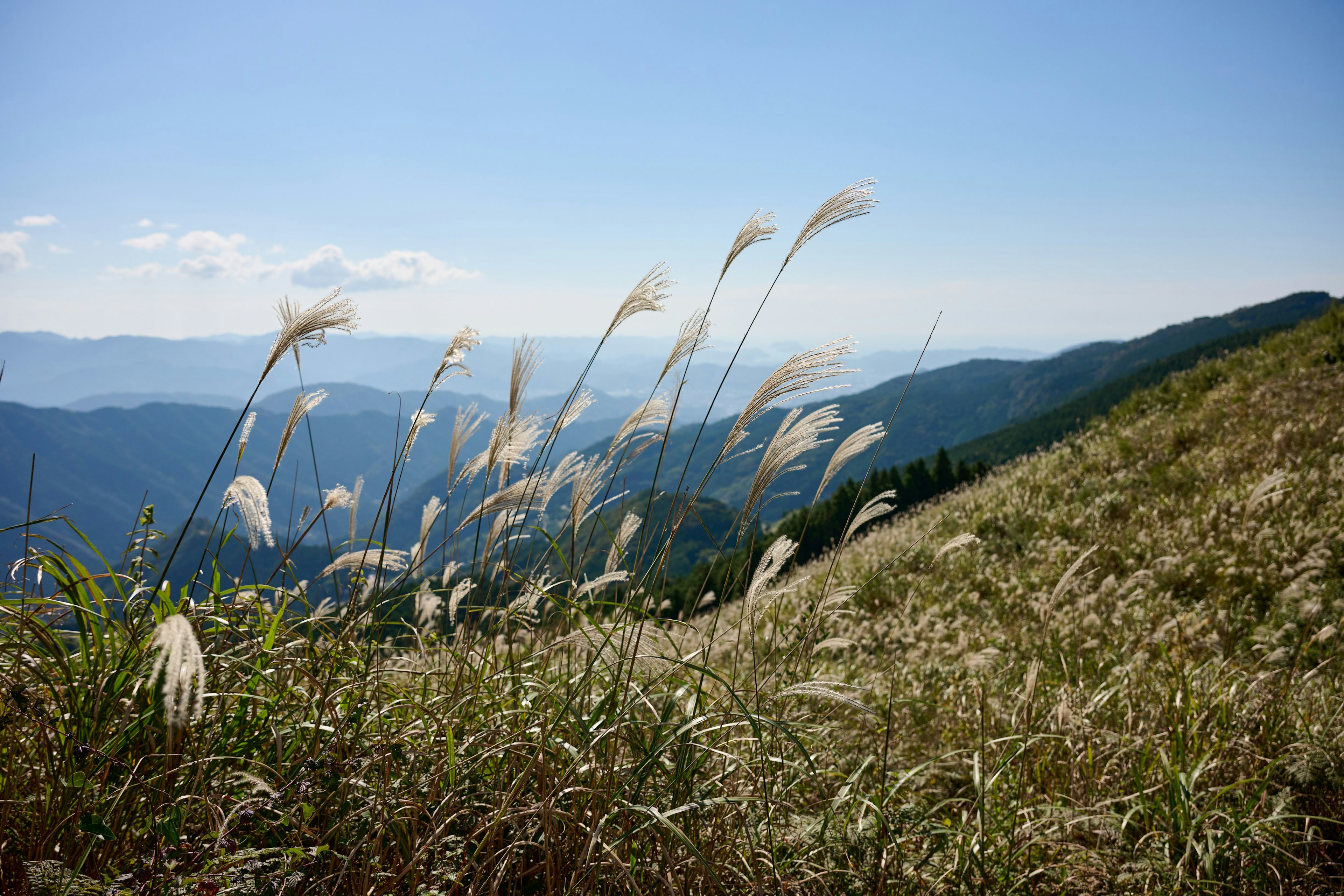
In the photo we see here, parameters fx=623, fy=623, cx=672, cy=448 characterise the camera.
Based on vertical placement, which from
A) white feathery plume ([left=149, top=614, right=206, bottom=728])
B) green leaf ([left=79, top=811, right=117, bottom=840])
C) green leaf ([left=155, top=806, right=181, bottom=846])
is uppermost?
white feathery plume ([left=149, top=614, right=206, bottom=728])

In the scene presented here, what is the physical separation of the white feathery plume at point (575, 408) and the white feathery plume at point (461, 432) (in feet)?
0.85

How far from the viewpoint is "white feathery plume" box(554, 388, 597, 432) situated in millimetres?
1954

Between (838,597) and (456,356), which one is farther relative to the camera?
(838,597)

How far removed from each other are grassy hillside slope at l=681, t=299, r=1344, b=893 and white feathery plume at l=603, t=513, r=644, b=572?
504 mm

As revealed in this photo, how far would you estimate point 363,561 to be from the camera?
209 cm

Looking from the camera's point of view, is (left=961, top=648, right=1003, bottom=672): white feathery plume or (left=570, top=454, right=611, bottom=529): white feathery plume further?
(left=961, top=648, right=1003, bottom=672): white feathery plume

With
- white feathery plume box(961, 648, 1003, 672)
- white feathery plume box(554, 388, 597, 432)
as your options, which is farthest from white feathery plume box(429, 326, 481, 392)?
white feathery plume box(961, 648, 1003, 672)

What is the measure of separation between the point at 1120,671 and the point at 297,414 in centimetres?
412

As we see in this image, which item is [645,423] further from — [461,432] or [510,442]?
[461,432]

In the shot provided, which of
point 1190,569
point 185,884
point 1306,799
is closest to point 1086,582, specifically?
point 1190,569

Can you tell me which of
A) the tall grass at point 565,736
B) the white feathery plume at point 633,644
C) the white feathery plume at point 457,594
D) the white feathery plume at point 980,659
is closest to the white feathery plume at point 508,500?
the tall grass at point 565,736

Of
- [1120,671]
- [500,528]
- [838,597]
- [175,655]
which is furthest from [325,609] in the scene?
[1120,671]

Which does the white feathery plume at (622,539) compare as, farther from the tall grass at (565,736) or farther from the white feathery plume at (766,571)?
the white feathery plume at (766,571)

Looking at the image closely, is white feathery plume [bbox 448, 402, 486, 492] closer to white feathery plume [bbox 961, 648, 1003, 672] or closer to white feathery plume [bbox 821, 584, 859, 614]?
white feathery plume [bbox 821, 584, 859, 614]
